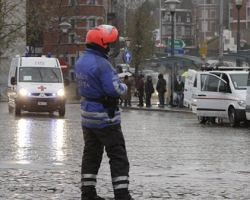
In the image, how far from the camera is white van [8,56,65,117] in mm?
31703

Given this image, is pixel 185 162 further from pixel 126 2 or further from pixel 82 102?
pixel 126 2

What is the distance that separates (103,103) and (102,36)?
0.78 m

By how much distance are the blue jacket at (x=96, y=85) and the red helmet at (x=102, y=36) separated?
0.36ft

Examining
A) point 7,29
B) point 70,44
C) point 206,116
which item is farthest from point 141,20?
point 206,116

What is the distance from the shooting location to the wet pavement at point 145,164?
34.2 ft

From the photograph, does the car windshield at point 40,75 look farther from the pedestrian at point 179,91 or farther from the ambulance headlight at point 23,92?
the pedestrian at point 179,91

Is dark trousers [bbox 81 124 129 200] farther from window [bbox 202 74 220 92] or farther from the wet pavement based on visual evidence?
window [bbox 202 74 220 92]

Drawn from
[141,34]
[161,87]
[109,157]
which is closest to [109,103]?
[109,157]

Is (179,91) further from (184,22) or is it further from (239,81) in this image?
(184,22)

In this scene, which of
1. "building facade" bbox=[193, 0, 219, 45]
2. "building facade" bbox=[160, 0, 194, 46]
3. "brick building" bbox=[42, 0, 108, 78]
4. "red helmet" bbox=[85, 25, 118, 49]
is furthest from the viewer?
"building facade" bbox=[160, 0, 194, 46]

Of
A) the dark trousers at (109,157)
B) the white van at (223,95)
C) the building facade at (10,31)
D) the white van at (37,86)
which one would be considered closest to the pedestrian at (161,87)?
the building facade at (10,31)

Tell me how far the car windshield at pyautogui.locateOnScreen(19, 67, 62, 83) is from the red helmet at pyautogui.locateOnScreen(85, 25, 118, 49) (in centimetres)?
2301

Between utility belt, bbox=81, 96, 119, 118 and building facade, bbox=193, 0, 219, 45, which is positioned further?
building facade, bbox=193, 0, 219, 45

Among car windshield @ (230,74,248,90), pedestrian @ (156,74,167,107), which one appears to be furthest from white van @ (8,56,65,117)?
pedestrian @ (156,74,167,107)
